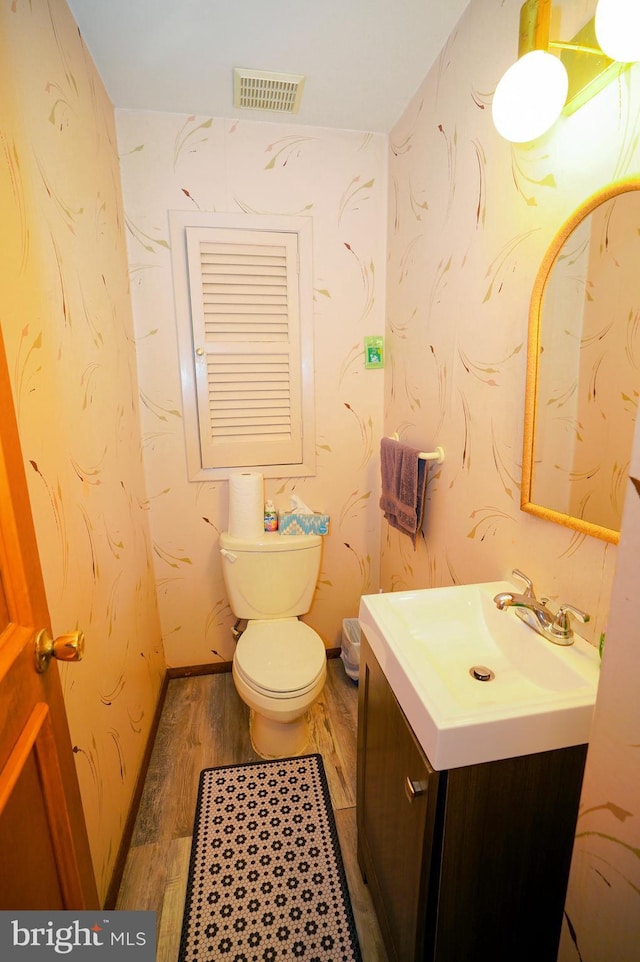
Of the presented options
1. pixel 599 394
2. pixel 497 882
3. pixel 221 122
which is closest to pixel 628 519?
pixel 599 394

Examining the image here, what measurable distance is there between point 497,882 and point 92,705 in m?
1.02

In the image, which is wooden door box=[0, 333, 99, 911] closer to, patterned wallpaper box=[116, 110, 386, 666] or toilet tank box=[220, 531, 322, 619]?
toilet tank box=[220, 531, 322, 619]

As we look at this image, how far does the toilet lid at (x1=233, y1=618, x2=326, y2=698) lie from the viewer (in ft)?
4.85

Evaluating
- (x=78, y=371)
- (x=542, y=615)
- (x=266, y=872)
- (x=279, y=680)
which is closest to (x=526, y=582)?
(x=542, y=615)

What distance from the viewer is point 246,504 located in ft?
6.01

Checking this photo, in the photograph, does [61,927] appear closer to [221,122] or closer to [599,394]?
[599,394]

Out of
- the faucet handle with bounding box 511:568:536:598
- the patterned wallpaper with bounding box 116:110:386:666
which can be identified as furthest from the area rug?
the faucet handle with bounding box 511:568:536:598

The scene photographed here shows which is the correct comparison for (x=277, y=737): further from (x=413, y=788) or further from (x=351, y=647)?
(x=413, y=788)

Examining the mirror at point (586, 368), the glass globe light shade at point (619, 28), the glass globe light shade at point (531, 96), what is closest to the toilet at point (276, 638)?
the mirror at point (586, 368)

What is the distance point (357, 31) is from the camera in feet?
4.21

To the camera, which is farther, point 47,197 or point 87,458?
point 87,458

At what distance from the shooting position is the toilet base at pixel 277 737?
1.62 meters

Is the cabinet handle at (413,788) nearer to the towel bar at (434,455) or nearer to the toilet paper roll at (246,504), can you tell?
the towel bar at (434,455)

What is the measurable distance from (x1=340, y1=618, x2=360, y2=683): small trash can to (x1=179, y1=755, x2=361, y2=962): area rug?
492mm
